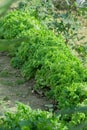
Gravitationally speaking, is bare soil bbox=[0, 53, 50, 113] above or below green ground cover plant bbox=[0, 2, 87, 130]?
below

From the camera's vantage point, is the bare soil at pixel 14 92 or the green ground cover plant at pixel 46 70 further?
the bare soil at pixel 14 92

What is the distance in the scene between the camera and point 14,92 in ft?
18.4

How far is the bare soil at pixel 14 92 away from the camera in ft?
17.0

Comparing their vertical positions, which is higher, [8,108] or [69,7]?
[69,7]

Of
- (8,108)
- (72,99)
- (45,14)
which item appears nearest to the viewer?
(72,99)

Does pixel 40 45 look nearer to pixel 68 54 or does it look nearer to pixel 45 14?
pixel 68 54

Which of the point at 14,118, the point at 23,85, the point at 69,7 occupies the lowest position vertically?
the point at 23,85

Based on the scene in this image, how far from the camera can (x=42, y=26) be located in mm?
7160

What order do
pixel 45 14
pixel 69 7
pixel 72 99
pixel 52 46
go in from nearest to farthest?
pixel 72 99 < pixel 52 46 < pixel 69 7 < pixel 45 14

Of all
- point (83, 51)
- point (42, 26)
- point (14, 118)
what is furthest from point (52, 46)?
point (14, 118)

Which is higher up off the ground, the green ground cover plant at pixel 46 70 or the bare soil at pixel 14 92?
the green ground cover plant at pixel 46 70

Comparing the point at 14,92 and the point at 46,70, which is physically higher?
the point at 46,70

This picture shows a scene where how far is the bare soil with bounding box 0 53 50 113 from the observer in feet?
17.0

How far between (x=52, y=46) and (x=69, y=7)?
95 centimetres
